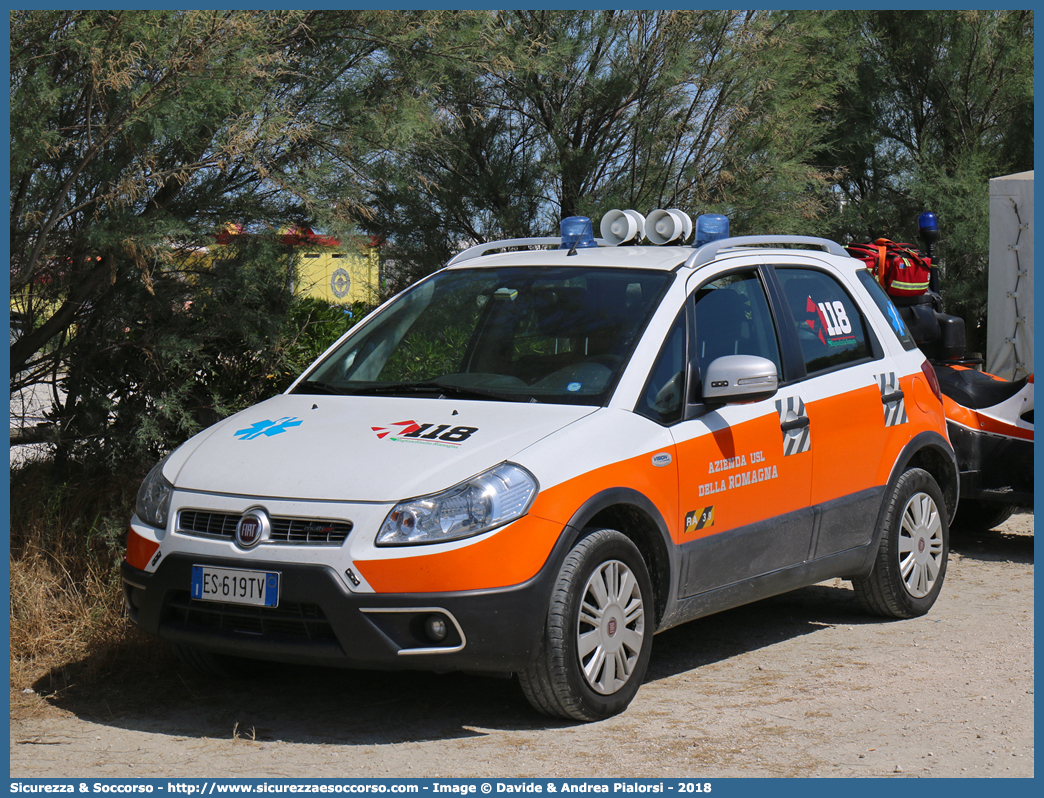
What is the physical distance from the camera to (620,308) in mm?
5613

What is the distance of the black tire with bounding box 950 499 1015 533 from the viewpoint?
9164mm

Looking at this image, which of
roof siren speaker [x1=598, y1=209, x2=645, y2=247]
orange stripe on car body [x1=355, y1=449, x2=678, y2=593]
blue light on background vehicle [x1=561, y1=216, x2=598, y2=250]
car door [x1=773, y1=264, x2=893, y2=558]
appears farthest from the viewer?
roof siren speaker [x1=598, y1=209, x2=645, y2=247]

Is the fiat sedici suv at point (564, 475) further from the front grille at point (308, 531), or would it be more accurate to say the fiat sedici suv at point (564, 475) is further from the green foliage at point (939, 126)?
the green foliage at point (939, 126)

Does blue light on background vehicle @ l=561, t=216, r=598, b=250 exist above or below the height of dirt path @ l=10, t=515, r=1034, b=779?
above

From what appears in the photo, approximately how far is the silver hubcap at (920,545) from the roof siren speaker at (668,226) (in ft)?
6.30

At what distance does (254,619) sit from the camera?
473 centimetres

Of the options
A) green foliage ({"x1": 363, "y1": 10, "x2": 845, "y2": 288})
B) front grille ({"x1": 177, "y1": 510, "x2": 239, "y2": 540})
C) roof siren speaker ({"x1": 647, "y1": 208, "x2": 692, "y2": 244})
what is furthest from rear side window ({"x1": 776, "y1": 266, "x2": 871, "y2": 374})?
green foliage ({"x1": 363, "y1": 10, "x2": 845, "y2": 288})

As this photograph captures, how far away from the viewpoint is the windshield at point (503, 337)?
536 cm

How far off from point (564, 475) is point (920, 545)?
2.98m

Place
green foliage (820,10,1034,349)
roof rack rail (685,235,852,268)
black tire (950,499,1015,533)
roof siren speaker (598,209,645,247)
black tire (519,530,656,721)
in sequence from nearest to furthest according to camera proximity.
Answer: black tire (519,530,656,721)
roof rack rail (685,235,852,268)
roof siren speaker (598,209,645,247)
black tire (950,499,1015,533)
green foliage (820,10,1034,349)

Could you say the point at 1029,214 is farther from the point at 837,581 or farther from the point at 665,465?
the point at 665,465

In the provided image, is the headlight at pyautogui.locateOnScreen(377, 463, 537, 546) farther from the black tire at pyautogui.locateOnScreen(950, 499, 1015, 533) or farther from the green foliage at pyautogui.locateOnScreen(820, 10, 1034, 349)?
the green foliage at pyautogui.locateOnScreen(820, 10, 1034, 349)

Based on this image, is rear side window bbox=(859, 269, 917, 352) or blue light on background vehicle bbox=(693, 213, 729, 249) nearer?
blue light on background vehicle bbox=(693, 213, 729, 249)

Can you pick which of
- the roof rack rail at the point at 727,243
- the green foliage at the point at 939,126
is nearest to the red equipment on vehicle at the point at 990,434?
the roof rack rail at the point at 727,243
